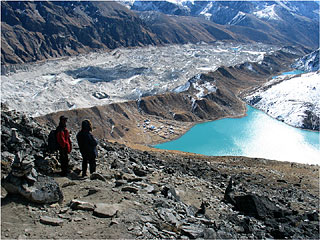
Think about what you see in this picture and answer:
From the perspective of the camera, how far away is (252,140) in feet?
189

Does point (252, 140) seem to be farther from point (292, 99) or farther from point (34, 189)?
point (34, 189)

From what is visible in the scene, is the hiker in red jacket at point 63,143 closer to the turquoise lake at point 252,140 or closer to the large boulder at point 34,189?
the large boulder at point 34,189

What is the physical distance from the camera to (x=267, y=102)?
7938cm

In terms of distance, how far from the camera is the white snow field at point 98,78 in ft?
229

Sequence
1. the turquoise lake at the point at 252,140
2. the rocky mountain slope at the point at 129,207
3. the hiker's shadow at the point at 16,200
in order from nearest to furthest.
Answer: the rocky mountain slope at the point at 129,207 < the hiker's shadow at the point at 16,200 < the turquoise lake at the point at 252,140

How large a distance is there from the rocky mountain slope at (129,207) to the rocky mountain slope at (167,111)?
43027mm

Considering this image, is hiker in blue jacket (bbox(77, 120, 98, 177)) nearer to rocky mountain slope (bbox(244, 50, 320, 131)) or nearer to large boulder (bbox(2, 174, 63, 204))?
large boulder (bbox(2, 174, 63, 204))

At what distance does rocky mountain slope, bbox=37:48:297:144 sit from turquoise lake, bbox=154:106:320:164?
327cm

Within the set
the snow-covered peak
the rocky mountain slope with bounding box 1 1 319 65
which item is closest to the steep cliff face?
the rocky mountain slope with bounding box 1 1 319 65

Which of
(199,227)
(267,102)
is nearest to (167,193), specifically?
(199,227)

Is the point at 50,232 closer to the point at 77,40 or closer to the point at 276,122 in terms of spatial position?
the point at 276,122

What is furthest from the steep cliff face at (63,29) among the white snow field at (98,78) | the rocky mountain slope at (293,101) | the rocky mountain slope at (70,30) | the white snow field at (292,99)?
the white snow field at (292,99)

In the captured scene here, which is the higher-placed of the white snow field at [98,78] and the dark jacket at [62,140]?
the dark jacket at [62,140]

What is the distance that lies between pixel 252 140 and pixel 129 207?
5275cm
